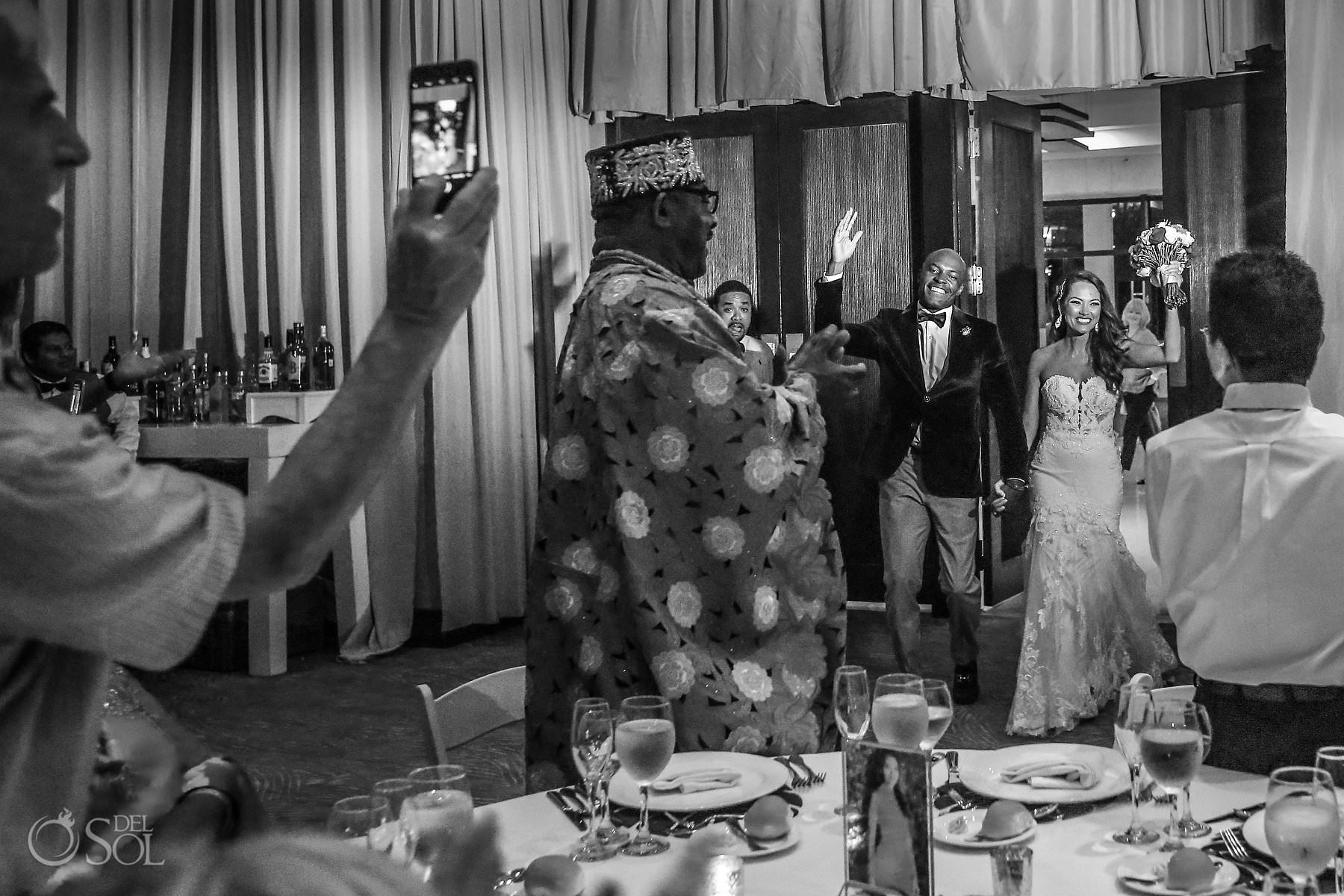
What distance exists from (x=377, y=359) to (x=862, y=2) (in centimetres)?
526

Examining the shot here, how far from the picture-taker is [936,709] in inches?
65.2

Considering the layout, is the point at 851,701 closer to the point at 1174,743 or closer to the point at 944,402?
the point at 1174,743

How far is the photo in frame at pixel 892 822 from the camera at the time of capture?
3.74 feet

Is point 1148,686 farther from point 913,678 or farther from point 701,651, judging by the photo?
point 701,651

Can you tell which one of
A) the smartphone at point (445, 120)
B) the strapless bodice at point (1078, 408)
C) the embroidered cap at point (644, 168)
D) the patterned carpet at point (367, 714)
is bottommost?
the patterned carpet at point (367, 714)

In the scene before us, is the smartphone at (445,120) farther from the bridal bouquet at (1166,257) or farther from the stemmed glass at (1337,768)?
the bridal bouquet at (1166,257)

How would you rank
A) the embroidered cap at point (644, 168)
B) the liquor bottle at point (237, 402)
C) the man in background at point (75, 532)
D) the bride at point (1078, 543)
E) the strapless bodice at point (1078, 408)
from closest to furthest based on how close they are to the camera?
the man in background at point (75, 532) < the embroidered cap at point (644, 168) < the bride at point (1078, 543) < the strapless bodice at point (1078, 408) < the liquor bottle at point (237, 402)

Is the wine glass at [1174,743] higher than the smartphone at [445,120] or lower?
lower

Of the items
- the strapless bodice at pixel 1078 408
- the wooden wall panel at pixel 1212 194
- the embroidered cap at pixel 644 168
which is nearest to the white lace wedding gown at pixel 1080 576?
the strapless bodice at pixel 1078 408

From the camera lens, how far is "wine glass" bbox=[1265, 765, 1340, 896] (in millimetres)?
Result: 1252

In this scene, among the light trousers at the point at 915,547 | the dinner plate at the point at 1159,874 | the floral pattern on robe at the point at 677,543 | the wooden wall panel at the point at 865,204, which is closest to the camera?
the dinner plate at the point at 1159,874

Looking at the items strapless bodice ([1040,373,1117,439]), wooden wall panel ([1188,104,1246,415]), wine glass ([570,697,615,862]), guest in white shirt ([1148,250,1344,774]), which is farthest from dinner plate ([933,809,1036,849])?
wooden wall panel ([1188,104,1246,415])

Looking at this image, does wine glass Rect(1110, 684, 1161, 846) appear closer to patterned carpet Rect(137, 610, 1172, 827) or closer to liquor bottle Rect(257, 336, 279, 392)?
patterned carpet Rect(137, 610, 1172, 827)

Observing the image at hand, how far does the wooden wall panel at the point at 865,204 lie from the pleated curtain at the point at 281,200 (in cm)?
150
